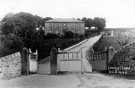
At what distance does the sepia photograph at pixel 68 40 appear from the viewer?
297 cm

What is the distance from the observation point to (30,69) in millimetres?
3812

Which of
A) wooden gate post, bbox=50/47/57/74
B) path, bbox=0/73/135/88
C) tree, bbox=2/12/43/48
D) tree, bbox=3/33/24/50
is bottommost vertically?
path, bbox=0/73/135/88

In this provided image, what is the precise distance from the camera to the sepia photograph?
2967mm

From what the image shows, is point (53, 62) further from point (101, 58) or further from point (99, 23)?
point (99, 23)

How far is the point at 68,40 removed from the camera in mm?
2953

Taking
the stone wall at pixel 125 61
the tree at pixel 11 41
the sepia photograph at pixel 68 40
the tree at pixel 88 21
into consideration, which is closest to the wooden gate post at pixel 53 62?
the sepia photograph at pixel 68 40

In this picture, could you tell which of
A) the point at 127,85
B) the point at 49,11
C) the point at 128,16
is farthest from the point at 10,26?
the point at 127,85

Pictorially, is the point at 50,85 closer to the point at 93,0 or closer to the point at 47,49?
the point at 47,49

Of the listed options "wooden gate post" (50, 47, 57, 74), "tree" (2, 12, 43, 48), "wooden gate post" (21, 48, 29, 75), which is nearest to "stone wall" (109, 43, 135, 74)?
"wooden gate post" (50, 47, 57, 74)

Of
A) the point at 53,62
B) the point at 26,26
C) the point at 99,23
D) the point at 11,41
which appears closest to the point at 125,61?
the point at 99,23

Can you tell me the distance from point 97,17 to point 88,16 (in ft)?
0.50

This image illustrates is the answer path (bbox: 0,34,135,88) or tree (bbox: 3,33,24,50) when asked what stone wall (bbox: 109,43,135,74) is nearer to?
path (bbox: 0,34,135,88)

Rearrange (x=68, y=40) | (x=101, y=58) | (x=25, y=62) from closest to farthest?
(x=68, y=40) → (x=101, y=58) → (x=25, y=62)

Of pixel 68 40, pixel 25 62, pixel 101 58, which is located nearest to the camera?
pixel 68 40
